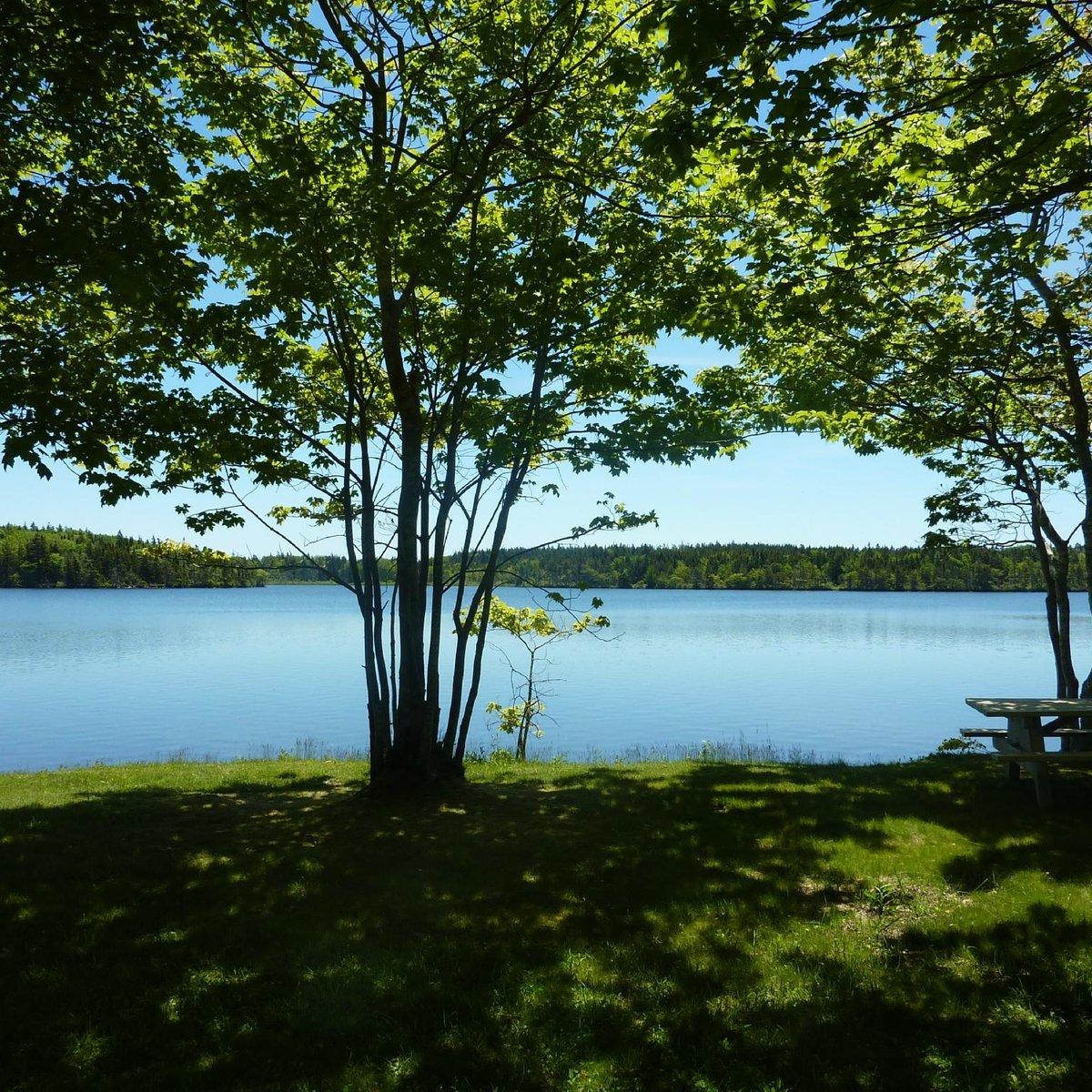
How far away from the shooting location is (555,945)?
4969mm

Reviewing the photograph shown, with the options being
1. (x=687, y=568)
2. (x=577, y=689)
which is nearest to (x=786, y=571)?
(x=687, y=568)

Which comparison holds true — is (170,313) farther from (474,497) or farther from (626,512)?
(626,512)

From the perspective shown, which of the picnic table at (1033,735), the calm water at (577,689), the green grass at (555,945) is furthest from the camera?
the calm water at (577,689)

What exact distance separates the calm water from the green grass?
11.3 meters

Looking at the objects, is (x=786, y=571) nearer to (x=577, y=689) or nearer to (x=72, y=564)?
(x=577, y=689)

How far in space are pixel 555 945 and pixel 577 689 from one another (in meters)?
25.1

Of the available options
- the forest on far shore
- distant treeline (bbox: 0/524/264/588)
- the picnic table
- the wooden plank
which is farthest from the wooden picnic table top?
distant treeline (bbox: 0/524/264/588)

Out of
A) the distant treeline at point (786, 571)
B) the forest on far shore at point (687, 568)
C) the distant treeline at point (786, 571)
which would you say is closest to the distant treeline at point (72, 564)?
the forest on far shore at point (687, 568)

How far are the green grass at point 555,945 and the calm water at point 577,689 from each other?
1129cm

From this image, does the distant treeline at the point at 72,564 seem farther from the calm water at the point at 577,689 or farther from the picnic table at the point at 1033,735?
the picnic table at the point at 1033,735

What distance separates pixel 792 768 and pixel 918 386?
632 cm

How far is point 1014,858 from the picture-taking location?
6.27 metres

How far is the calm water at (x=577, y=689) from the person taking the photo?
20844mm

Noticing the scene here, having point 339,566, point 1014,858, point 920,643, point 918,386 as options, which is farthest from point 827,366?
point 339,566
